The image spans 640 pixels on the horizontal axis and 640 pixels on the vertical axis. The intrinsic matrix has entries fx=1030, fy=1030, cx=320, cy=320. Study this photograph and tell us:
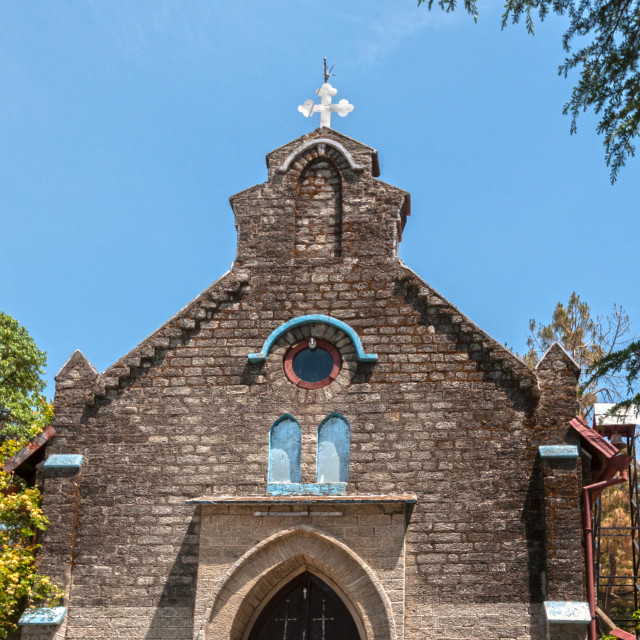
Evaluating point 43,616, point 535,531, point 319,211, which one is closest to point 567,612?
point 535,531

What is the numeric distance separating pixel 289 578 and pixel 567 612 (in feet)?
12.4

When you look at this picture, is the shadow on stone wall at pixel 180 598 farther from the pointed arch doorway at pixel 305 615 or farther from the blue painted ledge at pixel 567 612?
the blue painted ledge at pixel 567 612

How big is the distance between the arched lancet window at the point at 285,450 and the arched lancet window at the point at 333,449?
31 centimetres

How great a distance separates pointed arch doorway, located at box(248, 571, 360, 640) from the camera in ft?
46.0

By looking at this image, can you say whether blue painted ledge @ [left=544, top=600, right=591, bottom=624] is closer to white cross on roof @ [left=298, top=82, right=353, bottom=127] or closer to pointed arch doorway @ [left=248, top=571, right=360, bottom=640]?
pointed arch doorway @ [left=248, top=571, right=360, bottom=640]

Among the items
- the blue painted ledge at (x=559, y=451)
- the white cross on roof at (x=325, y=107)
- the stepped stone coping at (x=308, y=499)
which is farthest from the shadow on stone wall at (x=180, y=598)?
the white cross on roof at (x=325, y=107)

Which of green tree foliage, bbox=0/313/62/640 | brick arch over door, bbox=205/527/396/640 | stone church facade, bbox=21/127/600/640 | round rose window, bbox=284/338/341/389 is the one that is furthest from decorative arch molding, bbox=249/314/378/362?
green tree foliage, bbox=0/313/62/640

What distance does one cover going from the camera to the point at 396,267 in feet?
51.0

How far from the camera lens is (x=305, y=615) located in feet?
46.4

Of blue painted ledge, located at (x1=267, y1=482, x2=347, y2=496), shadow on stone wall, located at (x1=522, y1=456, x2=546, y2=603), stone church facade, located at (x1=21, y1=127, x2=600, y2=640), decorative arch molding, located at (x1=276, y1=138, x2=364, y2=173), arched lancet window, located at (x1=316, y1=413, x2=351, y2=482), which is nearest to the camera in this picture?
shadow on stone wall, located at (x1=522, y1=456, x2=546, y2=603)

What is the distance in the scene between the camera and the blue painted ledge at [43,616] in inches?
542

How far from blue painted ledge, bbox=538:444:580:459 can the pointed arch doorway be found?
3.45 metres

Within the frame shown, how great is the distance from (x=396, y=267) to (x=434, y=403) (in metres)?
2.24

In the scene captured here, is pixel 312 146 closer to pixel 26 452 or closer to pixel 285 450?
pixel 285 450
